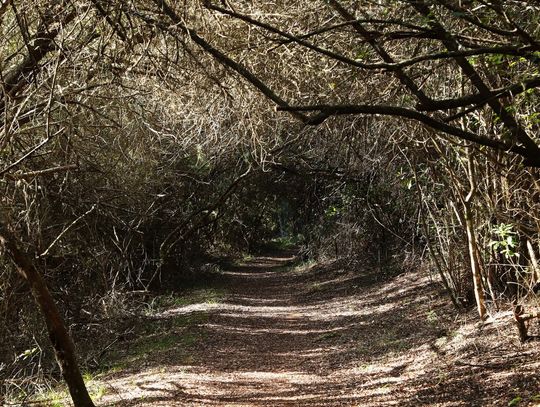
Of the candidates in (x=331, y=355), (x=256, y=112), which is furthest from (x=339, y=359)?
(x=256, y=112)

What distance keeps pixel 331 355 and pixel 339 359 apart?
1.39 feet

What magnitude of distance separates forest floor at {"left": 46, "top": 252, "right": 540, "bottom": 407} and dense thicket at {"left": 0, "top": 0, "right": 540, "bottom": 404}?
33.5 inches

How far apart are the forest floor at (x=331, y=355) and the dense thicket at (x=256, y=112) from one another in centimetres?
85

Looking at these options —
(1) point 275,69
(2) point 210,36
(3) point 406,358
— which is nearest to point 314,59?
(1) point 275,69

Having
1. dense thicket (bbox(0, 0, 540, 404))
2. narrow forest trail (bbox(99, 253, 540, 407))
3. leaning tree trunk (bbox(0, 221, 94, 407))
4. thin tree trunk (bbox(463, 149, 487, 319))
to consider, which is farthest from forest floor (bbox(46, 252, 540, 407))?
leaning tree trunk (bbox(0, 221, 94, 407))

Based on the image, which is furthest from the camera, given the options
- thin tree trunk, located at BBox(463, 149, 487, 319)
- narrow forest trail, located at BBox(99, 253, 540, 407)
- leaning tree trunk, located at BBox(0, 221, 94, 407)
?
thin tree trunk, located at BBox(463, 149, 487, 319)

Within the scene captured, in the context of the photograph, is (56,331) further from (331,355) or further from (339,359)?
(331,355)

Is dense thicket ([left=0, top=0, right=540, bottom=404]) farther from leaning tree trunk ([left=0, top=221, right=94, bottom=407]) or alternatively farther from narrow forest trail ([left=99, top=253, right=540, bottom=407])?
narrow forest trail ([left=99, top=253, right=540, bottom=407])

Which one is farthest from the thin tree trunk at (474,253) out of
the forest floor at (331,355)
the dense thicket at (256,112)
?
the forest floor at (331,355)

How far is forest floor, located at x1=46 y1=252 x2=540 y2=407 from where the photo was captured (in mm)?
7379

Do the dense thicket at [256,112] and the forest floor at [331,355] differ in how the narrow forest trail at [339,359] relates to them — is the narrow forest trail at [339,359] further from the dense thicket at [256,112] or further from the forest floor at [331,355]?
the dense thicket at [256,112]

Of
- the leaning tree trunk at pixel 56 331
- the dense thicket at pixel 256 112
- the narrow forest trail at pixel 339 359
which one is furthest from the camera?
the narrow forest trail at pixel 339 359

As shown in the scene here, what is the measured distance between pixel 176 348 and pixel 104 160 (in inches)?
142

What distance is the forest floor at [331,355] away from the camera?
7.38 metres
